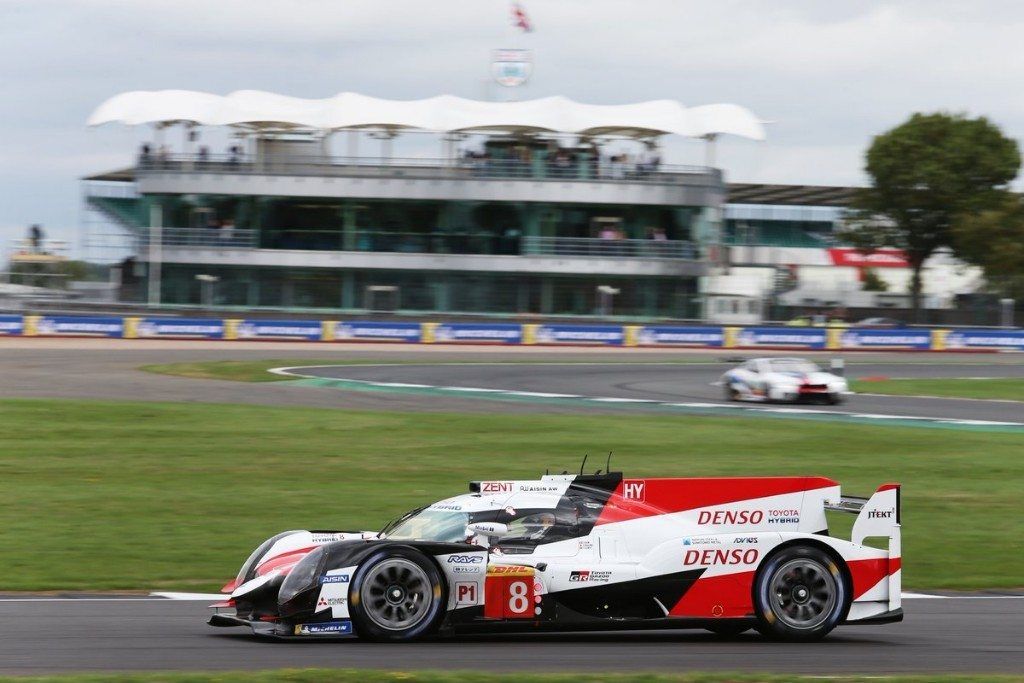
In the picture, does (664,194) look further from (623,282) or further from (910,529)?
(910,529)

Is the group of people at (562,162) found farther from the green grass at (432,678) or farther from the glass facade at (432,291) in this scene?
the green grass at (432,678)

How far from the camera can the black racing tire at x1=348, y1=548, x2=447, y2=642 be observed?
332 inches

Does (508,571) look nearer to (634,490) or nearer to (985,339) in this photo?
(634,490)

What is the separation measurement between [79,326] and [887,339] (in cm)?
2999

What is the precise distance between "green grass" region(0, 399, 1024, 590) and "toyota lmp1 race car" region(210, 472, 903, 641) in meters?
2.93

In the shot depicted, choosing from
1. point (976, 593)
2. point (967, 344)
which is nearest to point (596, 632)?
point (976, 593)

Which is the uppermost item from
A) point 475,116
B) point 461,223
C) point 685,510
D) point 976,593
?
point 475,116

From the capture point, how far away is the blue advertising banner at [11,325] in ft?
153

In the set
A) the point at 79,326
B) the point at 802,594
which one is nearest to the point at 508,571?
the point at 802,594

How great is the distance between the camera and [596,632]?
9.50 metres

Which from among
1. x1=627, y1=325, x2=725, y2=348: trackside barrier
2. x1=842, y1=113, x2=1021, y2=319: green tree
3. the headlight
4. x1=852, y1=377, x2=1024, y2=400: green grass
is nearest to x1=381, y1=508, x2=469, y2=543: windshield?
the headlight

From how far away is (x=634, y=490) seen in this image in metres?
9.20

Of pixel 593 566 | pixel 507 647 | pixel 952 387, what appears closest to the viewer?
pixel 507 647

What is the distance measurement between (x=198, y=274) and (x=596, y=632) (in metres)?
52.5
